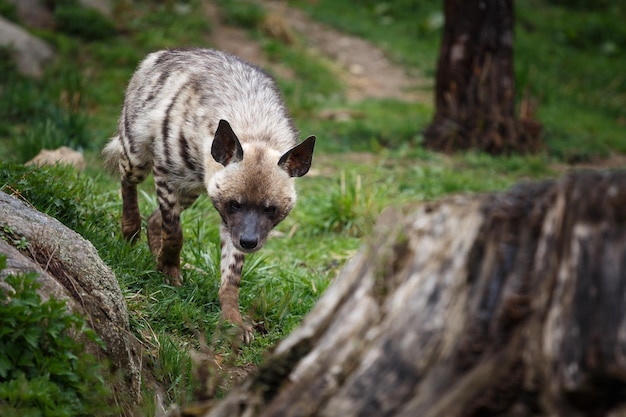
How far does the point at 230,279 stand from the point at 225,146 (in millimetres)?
827

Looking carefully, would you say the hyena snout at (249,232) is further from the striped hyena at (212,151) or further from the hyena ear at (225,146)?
the hyena ear at (225,146)

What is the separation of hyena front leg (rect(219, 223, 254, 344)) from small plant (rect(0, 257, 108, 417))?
1658mm

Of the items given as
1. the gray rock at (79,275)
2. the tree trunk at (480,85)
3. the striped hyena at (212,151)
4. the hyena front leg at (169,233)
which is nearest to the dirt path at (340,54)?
the tree trunk at (480,85)

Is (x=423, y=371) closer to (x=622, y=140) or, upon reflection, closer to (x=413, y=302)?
A: (x=413, y=302)

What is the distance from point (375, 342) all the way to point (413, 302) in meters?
0.16

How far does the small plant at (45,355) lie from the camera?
294cm

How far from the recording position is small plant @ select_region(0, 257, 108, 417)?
2939mm

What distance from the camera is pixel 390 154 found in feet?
31.2

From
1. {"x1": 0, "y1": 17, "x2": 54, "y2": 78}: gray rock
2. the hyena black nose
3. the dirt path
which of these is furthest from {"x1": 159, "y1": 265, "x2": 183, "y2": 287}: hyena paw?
the dirt path

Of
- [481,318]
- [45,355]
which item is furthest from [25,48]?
[481,318]

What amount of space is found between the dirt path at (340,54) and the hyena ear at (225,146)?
8.48m

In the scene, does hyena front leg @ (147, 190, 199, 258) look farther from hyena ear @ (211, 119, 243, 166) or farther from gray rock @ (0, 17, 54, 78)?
gray rock @ (0, 17, 54, 78)

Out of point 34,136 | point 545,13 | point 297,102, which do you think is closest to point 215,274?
point 34,136

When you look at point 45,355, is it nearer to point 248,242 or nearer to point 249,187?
point 248,242
